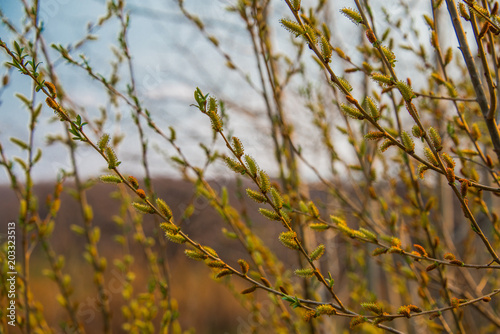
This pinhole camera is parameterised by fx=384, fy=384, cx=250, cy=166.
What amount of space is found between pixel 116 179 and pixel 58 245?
8073 mm

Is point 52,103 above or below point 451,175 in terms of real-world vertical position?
above

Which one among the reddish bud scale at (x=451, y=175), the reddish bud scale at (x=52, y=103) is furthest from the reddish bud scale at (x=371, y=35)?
the reddish bud scale at (x=52, y=103)

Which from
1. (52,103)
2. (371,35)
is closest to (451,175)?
(371,35)

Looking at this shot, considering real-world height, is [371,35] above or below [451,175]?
above

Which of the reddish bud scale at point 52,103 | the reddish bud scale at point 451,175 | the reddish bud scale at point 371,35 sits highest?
the reddish bud scale at point 371,35

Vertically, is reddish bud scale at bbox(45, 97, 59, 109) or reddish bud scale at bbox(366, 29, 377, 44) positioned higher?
reddish bud scale at bbox(366, 29, 377, 44)

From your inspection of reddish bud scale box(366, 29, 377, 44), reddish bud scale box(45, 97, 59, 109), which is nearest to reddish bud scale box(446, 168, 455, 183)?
reddish bud scale box(366, 29, 377, 44)

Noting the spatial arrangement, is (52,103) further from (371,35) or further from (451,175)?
(451,175)

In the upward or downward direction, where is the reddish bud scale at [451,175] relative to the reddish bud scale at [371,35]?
downward

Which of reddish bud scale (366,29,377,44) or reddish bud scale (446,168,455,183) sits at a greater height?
reddish bud scale (366,29,377,44)

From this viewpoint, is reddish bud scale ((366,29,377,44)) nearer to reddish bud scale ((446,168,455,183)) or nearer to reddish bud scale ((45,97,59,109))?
reddish bud scale ((446,168,455,183))

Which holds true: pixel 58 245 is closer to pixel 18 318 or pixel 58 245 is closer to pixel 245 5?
pixel 18 318

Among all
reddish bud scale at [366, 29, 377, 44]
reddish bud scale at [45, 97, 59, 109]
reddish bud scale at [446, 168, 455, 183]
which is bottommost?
reddish bud scale at [446, 168, 455, 183]

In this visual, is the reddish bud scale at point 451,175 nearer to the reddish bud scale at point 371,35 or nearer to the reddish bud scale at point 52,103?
the reddish bud scale at point 371,35
